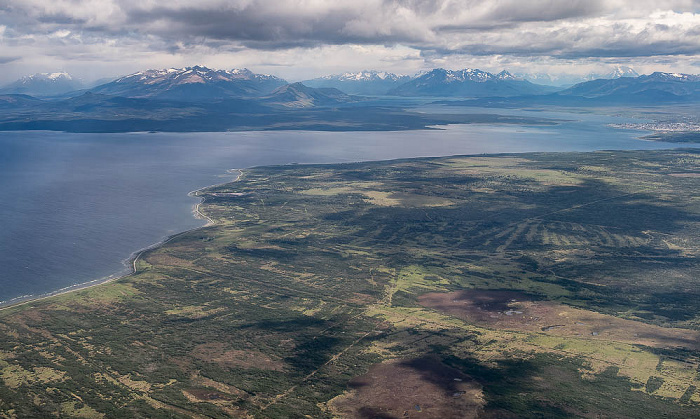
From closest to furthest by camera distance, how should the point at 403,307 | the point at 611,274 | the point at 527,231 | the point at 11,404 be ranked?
1. the point at 11,404
2. the point at 403,307
3. the point at 611,274
4. the point at 527,231

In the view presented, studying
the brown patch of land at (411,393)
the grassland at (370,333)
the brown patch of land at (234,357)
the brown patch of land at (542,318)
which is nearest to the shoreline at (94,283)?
the grassland at (370,333)

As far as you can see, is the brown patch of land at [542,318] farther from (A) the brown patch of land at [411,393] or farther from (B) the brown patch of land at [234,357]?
(B) the brown patch of land at [234,357]

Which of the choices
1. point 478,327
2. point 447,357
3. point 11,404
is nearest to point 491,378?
point 447,357

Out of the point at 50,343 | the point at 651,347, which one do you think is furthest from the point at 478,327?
the point at 50,343

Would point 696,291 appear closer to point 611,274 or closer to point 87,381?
point 611,274

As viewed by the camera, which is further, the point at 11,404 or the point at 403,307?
the point at 403,307

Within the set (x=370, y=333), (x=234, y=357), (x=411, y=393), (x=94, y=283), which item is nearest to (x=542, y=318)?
(x=370, y=333)

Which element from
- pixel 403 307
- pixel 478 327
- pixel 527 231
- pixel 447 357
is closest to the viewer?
pixel 447 357
